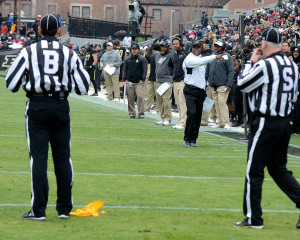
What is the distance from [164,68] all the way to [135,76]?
5.22 ft

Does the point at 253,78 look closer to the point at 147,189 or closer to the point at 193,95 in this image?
the point at 147,189

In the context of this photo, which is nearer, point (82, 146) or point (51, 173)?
point (51, 173)

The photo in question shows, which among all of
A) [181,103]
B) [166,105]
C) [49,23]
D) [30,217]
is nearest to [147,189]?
[30,217]

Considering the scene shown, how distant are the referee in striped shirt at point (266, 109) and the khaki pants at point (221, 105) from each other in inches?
452

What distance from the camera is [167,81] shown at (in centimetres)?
2025

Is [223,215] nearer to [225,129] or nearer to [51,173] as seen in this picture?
[51,173]

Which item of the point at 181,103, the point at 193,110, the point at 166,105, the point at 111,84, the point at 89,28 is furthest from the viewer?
the point at 89,28

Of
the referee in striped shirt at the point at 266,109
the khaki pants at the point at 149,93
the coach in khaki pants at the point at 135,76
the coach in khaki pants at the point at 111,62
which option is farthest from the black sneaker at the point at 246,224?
the coach in khaki pants at the point at 111,62

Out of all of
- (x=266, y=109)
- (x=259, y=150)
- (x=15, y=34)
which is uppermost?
(x=266, y=109)

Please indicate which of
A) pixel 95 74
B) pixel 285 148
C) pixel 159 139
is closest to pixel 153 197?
pixel 285 148

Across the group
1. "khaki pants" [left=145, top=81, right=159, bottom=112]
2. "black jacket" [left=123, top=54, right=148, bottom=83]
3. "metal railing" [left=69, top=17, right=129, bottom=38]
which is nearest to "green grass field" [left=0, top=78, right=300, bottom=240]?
"black jacket" [left=123, top=54, right=148, bottom=83]

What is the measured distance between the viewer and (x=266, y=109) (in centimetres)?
768

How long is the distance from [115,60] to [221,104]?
860 centimetres

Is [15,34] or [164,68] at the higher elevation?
[164,68]
